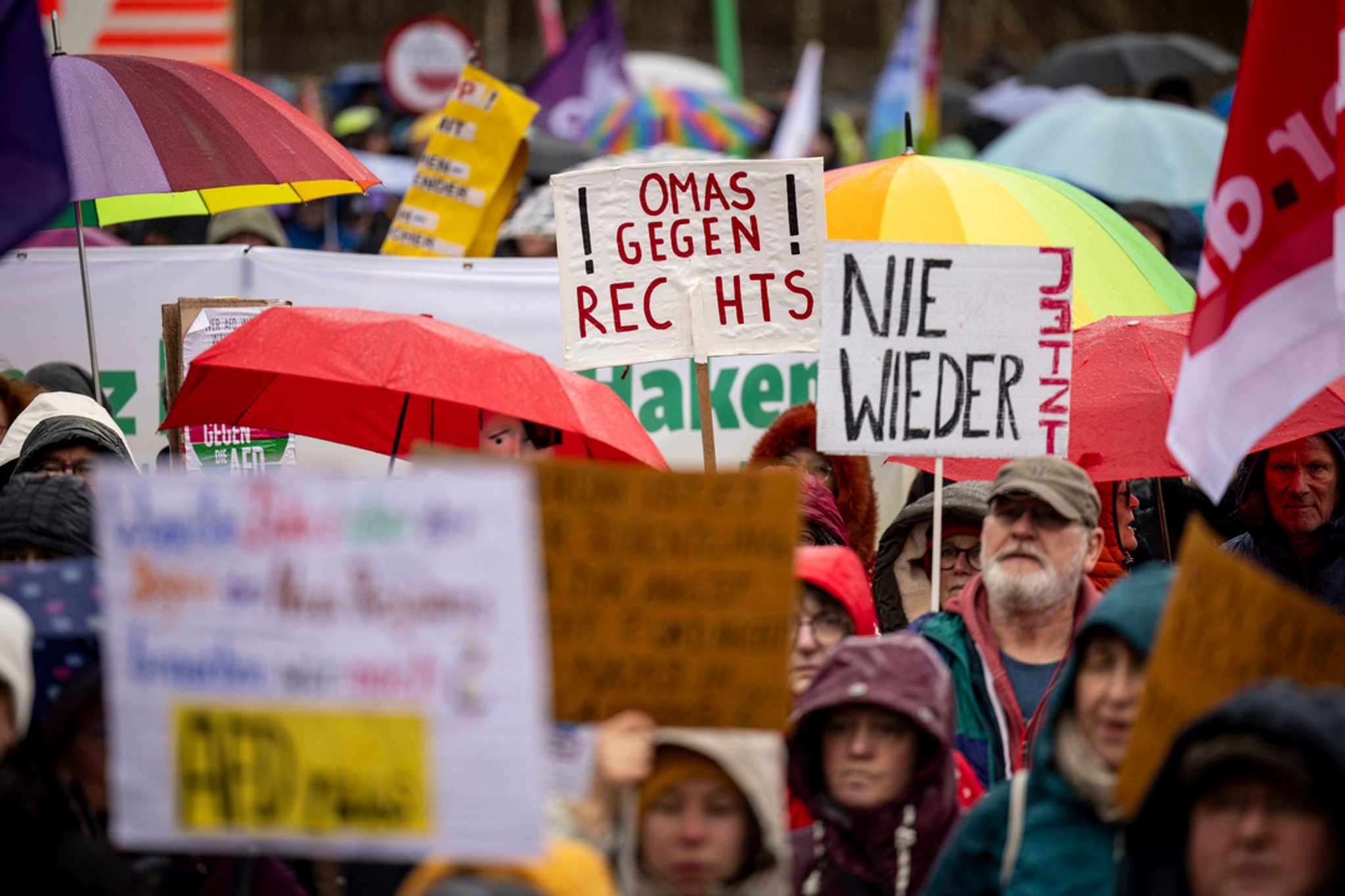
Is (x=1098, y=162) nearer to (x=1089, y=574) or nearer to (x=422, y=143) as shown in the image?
(x=422, y=143)

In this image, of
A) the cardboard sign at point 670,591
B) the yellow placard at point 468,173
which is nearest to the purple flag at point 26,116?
the cardboard sign at point 670,591

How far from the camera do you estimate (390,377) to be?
4.46m

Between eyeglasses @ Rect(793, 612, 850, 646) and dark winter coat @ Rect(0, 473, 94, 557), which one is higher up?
dark winter coat @ Rect(0, 473, 94, 557)

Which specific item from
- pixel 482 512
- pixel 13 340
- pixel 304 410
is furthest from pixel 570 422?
pixel 13 340

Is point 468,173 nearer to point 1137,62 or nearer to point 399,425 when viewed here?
point 399,425

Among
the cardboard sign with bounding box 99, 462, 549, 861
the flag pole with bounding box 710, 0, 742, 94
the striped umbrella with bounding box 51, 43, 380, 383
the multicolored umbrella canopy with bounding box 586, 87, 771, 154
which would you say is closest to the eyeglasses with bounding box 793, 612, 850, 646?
the cardboard sign with bounding box 99, 462, 549, 861

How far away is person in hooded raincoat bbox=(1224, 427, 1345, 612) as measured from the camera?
5.21m

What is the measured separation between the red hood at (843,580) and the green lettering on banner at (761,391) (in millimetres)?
3117

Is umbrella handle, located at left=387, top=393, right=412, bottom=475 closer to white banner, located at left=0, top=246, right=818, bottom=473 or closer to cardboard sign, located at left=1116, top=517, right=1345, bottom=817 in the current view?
white banner, located at left=0, top=246, right=818, bottom=473

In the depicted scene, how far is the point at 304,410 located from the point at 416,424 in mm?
345

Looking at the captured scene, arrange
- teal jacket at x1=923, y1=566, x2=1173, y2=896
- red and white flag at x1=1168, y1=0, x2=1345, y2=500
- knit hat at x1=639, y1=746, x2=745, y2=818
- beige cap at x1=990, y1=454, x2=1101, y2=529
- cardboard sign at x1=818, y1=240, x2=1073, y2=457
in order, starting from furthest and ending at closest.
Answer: cardboard sign at x1=818, y1=240, x2=1073, y2=457, beige cap at x1=990, y1=454, x2=1101, y2=529, red and white flag at x1=1168, y1=0, x2=1345, y2=500, knit hat at x1=639, y1=746, x2=745, y2=818, teal jacket at x1=923, y1=566, x2=1173, y2=896

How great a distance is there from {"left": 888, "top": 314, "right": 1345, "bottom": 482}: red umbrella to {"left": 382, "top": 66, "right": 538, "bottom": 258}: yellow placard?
244 centimetres

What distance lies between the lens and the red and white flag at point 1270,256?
348cm

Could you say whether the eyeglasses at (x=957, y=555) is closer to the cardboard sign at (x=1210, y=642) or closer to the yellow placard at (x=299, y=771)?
the cardboard sign at (x=1210, y=642)
